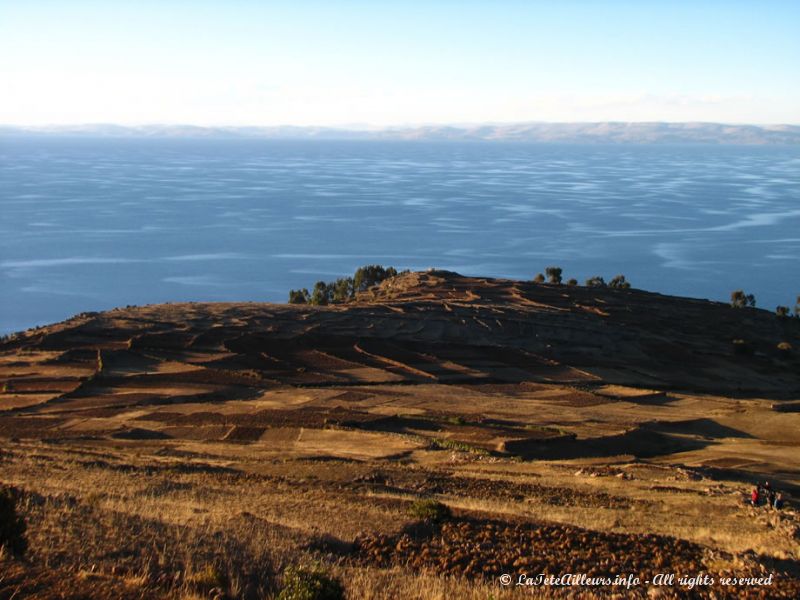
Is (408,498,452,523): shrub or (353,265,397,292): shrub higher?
(408,498,452,523): shrub

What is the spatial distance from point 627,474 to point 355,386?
22.8 meters

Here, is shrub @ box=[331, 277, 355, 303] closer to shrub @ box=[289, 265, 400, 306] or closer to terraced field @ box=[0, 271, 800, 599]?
shrub @ box=[289, 265, 400, 306]

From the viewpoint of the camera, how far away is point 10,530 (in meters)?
12.4

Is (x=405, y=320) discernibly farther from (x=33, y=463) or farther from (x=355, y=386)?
(x=33, y=463)

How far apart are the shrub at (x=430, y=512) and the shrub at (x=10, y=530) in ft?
27.6

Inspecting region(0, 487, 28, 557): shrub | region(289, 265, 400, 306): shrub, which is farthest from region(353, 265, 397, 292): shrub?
region(0, 487, 28, 557): shrub

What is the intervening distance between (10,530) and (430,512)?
877cm

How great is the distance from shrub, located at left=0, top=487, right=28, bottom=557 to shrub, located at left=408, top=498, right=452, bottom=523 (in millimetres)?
8416

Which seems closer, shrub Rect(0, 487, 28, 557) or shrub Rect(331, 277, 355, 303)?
shrub Rect(0, 487, 28, 557)

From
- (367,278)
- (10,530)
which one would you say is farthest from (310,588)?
(367,278)

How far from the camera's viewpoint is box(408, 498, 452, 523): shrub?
18.0 metres

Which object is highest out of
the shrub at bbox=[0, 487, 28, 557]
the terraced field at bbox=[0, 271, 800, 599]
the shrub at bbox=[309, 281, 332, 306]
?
the shrub at bbox=[0, 487, 28, 557]

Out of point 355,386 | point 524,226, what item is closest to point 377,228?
point 524,226

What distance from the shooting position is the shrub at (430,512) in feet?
59.2
